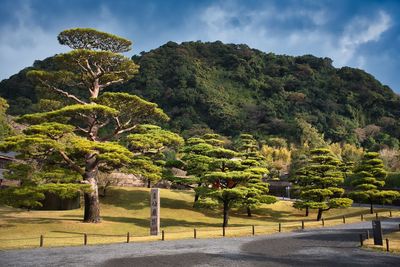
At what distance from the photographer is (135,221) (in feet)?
98.7

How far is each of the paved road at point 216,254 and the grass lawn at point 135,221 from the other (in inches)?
128

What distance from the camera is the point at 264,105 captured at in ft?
299

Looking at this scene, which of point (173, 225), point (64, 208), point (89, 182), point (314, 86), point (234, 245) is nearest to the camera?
point (234, 245)

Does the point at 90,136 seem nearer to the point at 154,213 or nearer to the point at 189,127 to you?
the point at 154,213

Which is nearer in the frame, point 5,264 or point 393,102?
point 5,264

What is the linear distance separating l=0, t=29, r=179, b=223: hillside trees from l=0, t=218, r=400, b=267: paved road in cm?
790

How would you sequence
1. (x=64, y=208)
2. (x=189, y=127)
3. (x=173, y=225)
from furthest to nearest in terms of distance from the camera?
1. (x=189, y=127)
2. (x=64, y=208)
3. (x=173, y=225)

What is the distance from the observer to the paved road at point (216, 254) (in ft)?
44.8

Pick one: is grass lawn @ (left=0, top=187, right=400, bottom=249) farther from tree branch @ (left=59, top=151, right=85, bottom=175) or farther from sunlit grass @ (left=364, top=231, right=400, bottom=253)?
sunlit grass @ (left=364, top=231, right=400, bottom=253)

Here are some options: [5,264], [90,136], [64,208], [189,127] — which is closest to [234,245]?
[5,264]

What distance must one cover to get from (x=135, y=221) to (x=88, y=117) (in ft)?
30.7

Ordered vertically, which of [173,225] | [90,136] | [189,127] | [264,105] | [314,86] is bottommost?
[173,225]

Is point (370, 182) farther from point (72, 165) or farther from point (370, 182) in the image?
point (72, 165)

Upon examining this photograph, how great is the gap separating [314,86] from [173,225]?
84.4 meters
